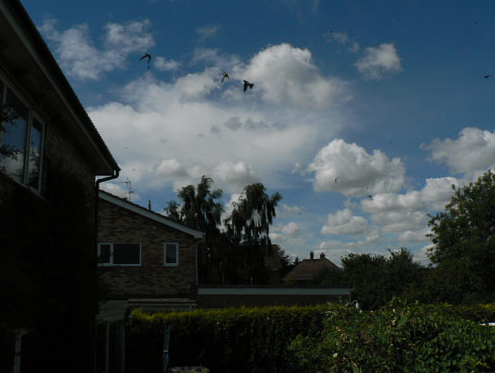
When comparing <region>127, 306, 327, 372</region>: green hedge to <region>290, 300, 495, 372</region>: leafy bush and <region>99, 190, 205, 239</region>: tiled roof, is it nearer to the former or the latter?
<region>290, 300, 495, 372</region>: leafy bush

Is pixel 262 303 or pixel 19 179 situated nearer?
pixel 19 179

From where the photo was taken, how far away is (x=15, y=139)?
245 inches

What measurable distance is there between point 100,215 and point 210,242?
15.0 m

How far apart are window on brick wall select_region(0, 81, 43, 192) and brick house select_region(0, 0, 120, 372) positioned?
0.05ft

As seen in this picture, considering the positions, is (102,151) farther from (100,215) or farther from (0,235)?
(100,215)

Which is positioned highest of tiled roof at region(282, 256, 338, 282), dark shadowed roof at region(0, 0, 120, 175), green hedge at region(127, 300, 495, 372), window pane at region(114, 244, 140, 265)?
dark shadowed roof at region(0, 0, 120, 175)

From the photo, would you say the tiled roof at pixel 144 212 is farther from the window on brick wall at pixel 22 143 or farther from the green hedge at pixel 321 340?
the window on brick wall at pixel 22 143

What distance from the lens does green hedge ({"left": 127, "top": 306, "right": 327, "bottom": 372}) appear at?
13.5 metres

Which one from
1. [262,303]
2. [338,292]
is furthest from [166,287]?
[338,292]

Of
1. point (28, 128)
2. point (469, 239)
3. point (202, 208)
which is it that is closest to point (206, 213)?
point (202, 208)

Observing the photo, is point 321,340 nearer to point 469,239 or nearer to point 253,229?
point 253,229

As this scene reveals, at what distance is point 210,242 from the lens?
35656mm

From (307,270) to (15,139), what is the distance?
2063 inches

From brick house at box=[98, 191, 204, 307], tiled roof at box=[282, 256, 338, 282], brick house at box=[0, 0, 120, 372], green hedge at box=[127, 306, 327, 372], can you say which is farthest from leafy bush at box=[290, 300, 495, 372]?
tiled roof at box=[282, 256, 338, 282]
